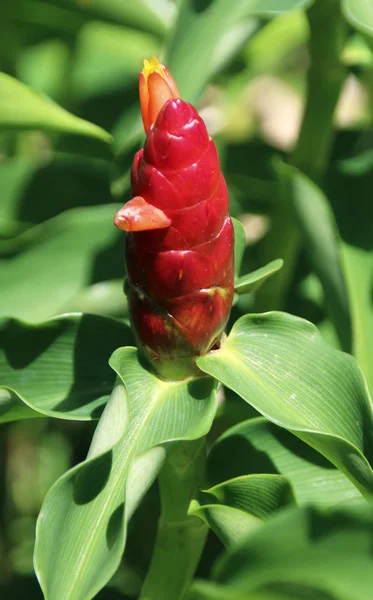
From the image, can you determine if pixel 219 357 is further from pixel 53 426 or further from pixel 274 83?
pixel 274 83

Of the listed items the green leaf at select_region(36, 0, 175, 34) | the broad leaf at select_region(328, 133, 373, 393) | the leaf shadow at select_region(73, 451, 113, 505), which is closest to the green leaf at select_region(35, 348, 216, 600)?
the leaf shadow at select_region(73, 451, 113, 505)

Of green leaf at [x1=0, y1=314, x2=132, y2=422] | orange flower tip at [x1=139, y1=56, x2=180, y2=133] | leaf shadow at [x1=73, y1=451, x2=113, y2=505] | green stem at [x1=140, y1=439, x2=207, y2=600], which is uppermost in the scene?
orange flower tip at [x1=139, y1=56, x2=180, y2=133]

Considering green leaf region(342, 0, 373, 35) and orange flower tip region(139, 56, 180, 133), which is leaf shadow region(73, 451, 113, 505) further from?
green leaf region(342, 0, 373, 35)

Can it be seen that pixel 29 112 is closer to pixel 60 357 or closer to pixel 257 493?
pixel 60 357

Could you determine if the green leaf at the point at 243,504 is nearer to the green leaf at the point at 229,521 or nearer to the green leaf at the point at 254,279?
the green leaf at the point at 229,521

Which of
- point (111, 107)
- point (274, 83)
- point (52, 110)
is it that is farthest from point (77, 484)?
point (274, 83)

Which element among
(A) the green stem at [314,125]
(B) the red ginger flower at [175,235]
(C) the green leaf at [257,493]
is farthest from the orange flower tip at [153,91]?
(A) the green stem at [314,125]
